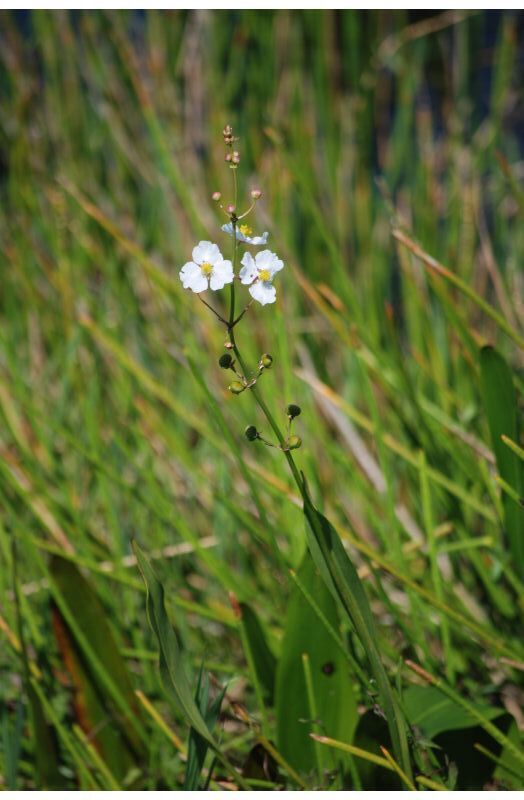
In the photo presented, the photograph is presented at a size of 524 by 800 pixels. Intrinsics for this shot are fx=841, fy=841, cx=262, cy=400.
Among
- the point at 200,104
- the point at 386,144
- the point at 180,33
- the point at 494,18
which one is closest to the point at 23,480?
the point at 200,104

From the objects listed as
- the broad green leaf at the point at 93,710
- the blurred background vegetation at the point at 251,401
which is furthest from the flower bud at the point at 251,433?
the broad green leaf at the point at 93,710

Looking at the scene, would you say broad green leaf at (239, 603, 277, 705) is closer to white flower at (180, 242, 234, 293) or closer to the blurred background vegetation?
the blurred background vegetation

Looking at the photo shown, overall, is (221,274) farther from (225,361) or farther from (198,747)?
(198,747)

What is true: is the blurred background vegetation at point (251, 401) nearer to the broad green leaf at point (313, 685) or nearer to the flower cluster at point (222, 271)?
the broad green leaf at point (313, 685)

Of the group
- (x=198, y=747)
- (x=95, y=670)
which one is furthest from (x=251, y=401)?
(x=198, y=747)

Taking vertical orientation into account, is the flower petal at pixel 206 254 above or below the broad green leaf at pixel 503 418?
above

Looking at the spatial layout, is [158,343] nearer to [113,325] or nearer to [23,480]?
[113,325]

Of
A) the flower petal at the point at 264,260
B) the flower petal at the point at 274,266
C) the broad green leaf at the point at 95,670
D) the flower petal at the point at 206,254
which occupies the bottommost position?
the broad green leaf at the point at 95,670

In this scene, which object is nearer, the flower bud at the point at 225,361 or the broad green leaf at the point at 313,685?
the flower bud at the point at 225,361
